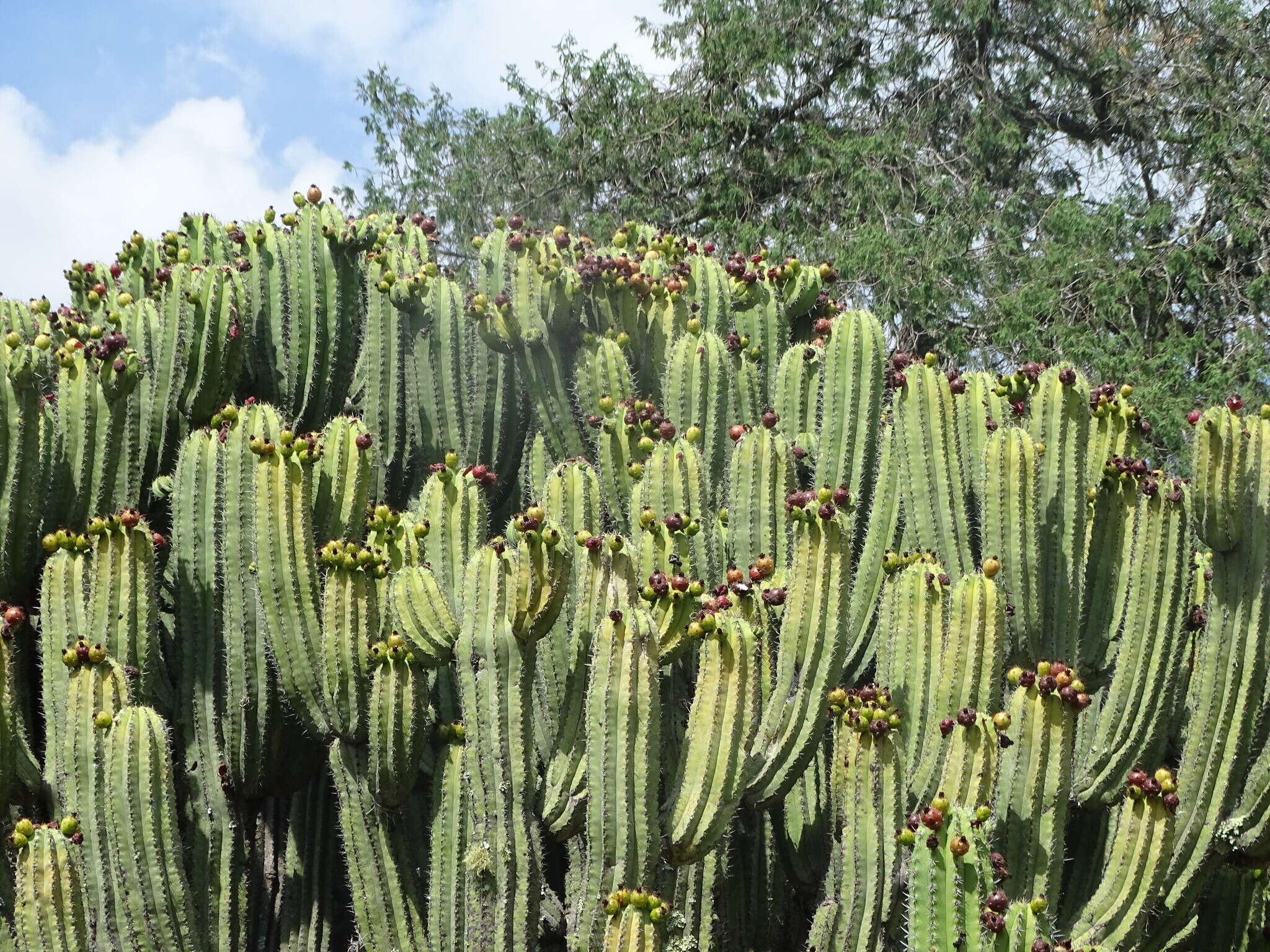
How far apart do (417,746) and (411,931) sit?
68 cm

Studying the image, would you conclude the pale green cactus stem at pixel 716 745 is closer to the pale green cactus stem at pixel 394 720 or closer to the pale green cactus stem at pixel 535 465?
the pale green cactus stem at pixel 394 720

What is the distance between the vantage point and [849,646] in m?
5.56

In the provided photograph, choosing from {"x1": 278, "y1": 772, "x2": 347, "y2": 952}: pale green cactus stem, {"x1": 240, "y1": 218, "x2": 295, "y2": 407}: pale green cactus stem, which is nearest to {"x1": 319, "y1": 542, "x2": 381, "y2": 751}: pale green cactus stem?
{"x1": 278, "y1": 772, "x2": 347, "y2": 952}: pale green cactus stem

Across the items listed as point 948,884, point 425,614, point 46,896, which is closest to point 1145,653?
point 948,884

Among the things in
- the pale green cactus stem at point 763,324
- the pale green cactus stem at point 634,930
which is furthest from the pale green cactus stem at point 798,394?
the pale green cactus stem at point 634,930

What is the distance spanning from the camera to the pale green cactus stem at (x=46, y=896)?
4461 mm

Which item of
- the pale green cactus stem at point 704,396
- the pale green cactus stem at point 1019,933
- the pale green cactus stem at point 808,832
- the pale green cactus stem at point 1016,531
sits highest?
the pale green cactus stem at point 704,396

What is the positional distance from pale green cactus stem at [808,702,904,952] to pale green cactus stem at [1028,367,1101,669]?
1.11 m

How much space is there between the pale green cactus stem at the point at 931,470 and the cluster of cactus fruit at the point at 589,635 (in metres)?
0.02

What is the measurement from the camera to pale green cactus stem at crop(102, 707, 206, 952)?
466cm

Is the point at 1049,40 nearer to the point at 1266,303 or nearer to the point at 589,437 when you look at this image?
the point at 1266,303

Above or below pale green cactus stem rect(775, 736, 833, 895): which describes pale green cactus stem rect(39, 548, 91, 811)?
above

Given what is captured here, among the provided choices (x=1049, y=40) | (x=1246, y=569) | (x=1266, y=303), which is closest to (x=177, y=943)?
(x=1246, y=569)

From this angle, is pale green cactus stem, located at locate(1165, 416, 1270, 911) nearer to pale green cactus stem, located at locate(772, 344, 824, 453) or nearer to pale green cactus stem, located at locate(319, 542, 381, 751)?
pale green cactus stem, located at locate(772, 344, 824, 453)
